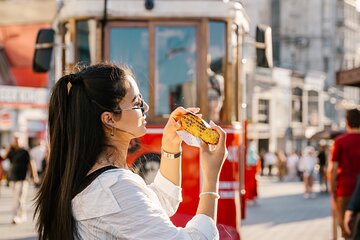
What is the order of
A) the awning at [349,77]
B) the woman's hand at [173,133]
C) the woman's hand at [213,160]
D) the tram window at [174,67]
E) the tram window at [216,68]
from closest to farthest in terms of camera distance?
the woman's hand at [213,160]
the woman's hand at [173,133]
the tram window at [174,67]
the tram window at [216,68]
the awning at [349,77]

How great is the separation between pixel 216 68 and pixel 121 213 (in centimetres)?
604

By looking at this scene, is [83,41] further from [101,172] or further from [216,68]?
[101,172]

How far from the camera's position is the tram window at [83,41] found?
336 inches

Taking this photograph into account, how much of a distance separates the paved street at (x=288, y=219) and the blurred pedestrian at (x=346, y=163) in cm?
423

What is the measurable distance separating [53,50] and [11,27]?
35.2 metres

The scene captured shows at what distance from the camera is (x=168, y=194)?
3.28m

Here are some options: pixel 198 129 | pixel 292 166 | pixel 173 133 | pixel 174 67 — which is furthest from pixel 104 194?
pixel 292 166

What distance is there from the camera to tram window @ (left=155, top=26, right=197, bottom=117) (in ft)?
27.0

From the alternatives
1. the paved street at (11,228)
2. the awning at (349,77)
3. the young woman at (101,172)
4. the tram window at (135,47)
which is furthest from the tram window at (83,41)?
the young woman at (101,172)

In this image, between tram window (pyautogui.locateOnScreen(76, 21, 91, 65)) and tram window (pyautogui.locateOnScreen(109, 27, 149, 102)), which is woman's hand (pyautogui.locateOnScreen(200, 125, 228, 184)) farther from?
tram window (pyautogui.locateOnScreen(76, 21, 91, 65))

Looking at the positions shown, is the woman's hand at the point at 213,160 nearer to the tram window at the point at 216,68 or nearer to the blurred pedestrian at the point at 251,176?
the tram window at the point at 216,68

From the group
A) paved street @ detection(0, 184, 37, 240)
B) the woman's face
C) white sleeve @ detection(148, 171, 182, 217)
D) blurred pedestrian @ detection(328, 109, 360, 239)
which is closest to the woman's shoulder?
the woman's face

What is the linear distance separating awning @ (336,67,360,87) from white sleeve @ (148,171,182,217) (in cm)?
793

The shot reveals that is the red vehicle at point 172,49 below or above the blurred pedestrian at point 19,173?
above
